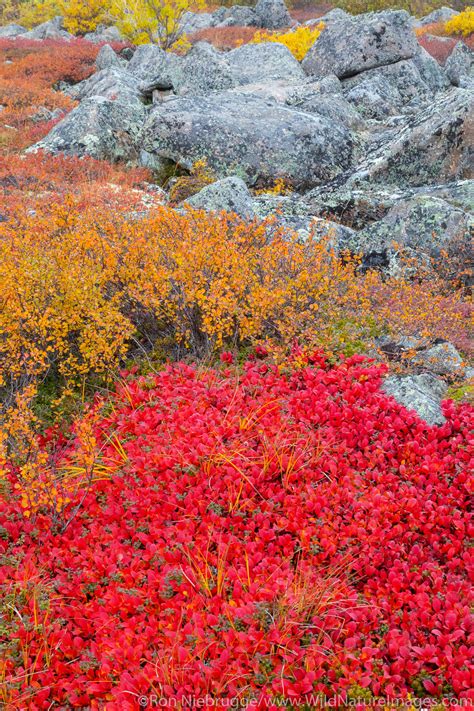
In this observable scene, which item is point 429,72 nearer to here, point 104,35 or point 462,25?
point 462,25

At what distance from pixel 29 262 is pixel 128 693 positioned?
515cm

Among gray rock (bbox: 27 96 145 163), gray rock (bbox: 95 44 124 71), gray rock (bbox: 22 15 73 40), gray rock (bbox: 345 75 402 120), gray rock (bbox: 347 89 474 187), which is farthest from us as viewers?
gray rock (bbox: 22 15 73 40)

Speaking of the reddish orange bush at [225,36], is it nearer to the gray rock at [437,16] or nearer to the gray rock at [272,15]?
the gray rock at [272,15]

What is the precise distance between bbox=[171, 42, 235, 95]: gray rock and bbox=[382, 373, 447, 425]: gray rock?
17.3 metres

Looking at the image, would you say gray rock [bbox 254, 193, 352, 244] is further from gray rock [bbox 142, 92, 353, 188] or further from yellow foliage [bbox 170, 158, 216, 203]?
yellow foliage [bbox 170, 158, 216, 203]

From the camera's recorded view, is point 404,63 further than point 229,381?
Yes

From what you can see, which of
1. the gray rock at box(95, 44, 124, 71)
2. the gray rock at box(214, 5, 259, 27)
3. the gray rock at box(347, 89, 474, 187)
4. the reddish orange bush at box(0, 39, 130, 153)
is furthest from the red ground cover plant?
the gray rock at box(214, 5, 259, 27)

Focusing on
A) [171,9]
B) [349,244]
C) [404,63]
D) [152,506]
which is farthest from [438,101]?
[171,9]

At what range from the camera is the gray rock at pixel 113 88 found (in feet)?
61.5

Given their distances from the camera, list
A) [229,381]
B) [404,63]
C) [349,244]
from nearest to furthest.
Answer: [229,381]
[349,244]
[404,63]

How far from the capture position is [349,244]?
10648 mm

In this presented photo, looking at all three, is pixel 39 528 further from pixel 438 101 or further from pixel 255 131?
A: pixel 438 101

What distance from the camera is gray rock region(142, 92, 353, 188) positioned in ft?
45.7

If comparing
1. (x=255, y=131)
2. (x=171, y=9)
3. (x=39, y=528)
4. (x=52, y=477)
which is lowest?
(x=39, y=528)
